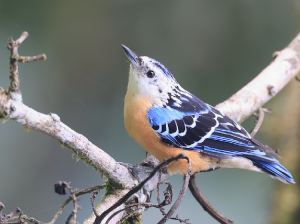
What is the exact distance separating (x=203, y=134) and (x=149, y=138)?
1.10 ft

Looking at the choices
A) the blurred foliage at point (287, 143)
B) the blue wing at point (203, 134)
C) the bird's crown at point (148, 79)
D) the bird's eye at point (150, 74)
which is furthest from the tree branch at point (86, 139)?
the blurred foliage at point (287, 143)

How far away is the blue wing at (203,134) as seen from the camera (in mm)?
1697

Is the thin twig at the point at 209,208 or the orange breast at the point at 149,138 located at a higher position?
the orange breast at the point at 149,138

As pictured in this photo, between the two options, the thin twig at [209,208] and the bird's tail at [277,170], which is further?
the bird's tail at [277,170]

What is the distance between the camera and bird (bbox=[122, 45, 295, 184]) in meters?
1.69

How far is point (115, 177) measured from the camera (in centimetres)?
141

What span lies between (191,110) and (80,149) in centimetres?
86

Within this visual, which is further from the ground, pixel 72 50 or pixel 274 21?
pixel 274 21

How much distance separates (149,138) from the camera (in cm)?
169

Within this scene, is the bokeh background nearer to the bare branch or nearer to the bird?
the bare branch

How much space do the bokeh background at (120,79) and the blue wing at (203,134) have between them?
4.23 ft

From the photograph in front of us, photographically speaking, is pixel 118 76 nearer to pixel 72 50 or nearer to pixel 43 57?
pixel 72 50

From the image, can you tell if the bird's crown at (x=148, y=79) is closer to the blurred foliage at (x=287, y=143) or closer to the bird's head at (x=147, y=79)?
the bird's head at (x=147, y=79)

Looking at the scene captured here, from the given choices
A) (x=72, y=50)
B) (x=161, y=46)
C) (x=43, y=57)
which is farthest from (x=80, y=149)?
(x=161, y=46)
